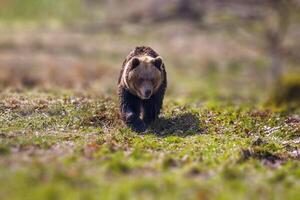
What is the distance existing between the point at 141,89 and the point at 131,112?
0.61 meters

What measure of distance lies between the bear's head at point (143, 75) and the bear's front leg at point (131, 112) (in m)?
0.23

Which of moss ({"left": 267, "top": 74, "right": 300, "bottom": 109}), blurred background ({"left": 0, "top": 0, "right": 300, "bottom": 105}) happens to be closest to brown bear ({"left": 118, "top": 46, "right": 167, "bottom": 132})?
moss ({"left": 267, "top": 74, "right": 300, "bottom": 109})

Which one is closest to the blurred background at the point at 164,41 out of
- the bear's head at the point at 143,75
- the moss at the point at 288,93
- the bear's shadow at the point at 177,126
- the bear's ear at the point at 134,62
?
the moss at the point at 288,93

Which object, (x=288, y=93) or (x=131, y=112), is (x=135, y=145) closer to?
(x=131, y=112)

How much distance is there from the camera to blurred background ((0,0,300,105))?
108ft

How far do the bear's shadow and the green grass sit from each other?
0.08 feet

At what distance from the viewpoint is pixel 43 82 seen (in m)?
28.2

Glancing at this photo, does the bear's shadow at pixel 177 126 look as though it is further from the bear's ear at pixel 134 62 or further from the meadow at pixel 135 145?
the bear's ear at pixel 134 62

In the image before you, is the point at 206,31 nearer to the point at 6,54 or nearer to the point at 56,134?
the point at 6,54

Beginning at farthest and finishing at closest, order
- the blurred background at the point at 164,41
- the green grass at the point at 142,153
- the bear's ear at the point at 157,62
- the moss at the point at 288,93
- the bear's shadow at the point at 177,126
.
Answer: the blurred background at the point at 164,41
the moss at the point at 288,93
the bear's ear at the point at 157,62
the bear's shadow at the point at 177,126
the green grass at the point at 142,153

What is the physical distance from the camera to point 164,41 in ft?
140

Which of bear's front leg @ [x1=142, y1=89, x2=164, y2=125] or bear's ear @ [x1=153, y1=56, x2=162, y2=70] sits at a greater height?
bear's ear @ [x1=153, y1=56, x2=162, y2=70]

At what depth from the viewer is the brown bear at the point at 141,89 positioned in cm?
1444

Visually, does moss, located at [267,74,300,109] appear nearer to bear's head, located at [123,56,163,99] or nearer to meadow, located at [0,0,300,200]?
meadow, located at [0,0,300,200]
